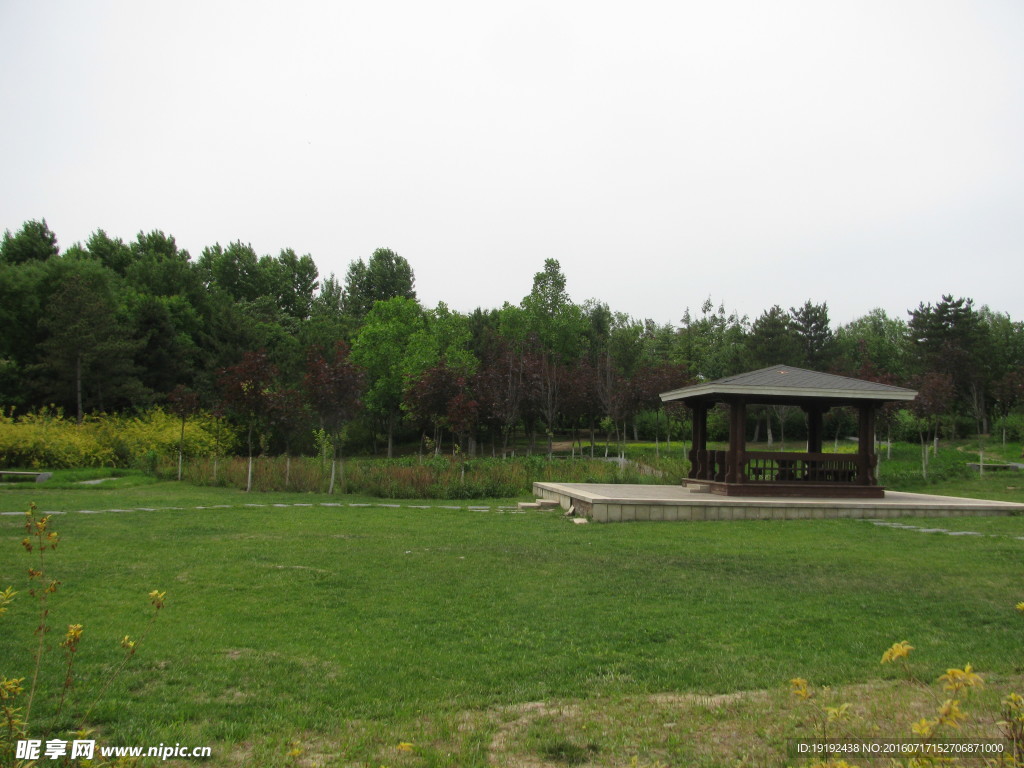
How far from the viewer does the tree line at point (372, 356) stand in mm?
21203

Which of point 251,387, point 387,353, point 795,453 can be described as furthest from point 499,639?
point 387,353

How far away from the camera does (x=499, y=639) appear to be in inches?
180

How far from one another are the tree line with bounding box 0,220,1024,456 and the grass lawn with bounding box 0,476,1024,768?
965 centimetres

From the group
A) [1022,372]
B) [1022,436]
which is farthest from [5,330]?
[1022,436]

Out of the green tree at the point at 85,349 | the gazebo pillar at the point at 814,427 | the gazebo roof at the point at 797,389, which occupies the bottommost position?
the gazebo pillar at the point at 814,427

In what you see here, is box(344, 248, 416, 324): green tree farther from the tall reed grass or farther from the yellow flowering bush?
the tall reed grass

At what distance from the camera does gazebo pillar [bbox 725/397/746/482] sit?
1350cm

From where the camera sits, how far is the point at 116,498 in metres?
13.2

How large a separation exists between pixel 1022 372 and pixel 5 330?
38.5 metres

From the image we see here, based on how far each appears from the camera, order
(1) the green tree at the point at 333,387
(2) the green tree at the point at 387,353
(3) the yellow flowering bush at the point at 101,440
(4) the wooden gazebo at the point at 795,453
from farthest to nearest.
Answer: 1. (2) the green tree at the point at 387,353
2. (3) the yellow flowering bush at the point at 101,440
3. (1) the green tree at the point at 333,387
4. (4) the wooden gazebo at the point at 795,453

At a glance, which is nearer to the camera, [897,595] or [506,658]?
[506,658]

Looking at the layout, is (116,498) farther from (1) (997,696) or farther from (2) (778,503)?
(1) (997,696)

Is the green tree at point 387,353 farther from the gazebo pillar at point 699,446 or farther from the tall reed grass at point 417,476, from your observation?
the gazebo pillar at point 699,446

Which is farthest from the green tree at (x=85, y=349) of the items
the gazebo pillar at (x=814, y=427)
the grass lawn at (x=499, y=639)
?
the gazebo pillar at (x=814, y=427)
